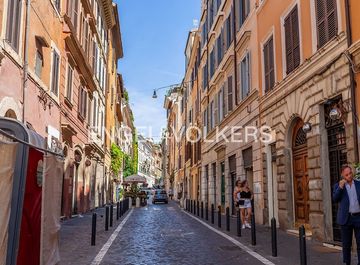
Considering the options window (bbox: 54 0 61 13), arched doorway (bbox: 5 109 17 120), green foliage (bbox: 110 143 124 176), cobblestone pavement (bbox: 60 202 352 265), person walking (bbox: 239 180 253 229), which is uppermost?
window (bbox: 54 0 61 13)

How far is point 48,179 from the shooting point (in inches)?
224

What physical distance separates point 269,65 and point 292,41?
2501mm

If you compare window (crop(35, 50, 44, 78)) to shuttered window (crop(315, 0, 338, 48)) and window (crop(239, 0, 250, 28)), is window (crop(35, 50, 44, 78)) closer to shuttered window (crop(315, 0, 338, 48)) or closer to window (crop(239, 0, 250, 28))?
shuttered window (crop(315, 0, 338, 48))

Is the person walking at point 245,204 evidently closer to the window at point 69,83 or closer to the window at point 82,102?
the window at point 69,83

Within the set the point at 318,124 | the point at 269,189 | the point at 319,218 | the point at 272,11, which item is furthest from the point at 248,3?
the point at 319,218

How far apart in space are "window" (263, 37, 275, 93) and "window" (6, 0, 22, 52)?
8.60m

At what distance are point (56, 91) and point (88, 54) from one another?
7.75 meters

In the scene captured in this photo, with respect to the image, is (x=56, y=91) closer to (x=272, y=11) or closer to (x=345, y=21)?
(x=272, y=11)

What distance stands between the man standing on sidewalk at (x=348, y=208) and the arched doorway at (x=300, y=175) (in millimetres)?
5841

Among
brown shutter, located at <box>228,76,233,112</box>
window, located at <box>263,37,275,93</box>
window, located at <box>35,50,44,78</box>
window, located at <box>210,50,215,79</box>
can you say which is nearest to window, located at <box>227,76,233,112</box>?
Answer: brown shutter, located at <box>228,76,233,112</box>

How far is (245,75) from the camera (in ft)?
66.7

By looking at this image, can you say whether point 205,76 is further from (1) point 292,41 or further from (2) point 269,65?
(1) point 292,41

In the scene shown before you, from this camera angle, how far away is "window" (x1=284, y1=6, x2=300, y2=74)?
45.2 feet

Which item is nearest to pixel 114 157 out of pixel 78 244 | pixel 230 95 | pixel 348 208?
pixel 230 95
